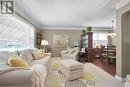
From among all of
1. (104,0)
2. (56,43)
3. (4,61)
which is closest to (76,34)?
(56,43)

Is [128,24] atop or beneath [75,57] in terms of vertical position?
atop

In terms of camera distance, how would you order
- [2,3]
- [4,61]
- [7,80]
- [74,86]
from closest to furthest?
1. [7,80]
2. [4,61]
3. [74,86]
4. [2,3]

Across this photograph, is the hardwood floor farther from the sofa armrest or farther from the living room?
the sofa armrest

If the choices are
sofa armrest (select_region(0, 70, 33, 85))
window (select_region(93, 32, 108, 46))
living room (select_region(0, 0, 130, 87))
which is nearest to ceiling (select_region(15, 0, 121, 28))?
living room (select_region(0, 0, 130, 87))

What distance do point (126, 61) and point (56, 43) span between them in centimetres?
736

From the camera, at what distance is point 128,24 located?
425 cm

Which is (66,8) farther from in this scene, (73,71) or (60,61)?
(73,71)

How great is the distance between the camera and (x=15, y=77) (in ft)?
7.21

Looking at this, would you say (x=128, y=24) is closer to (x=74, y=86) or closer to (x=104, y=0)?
(x=104, y=0)

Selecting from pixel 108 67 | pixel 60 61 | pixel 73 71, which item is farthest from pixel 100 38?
pixel 73 71

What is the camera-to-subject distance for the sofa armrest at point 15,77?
7.14 ft

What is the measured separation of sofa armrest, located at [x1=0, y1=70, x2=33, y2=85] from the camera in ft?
7.14

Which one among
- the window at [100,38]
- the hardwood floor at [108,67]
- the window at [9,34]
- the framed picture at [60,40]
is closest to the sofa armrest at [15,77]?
the window at [9,34]

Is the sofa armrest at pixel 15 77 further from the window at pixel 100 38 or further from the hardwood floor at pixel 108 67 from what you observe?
the window at pixel 100 38
